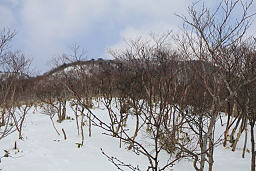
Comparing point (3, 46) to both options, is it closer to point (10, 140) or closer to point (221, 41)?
point (221, 41)

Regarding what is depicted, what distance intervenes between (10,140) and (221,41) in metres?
8.36

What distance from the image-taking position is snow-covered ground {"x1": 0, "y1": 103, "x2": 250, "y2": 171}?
5.19m

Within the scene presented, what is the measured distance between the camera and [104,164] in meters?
5.53

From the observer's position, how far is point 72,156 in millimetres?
6020

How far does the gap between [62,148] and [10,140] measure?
2467 millimetres

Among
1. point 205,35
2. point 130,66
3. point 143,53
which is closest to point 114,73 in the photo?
point 130,66

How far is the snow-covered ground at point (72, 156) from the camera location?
5.19 metres

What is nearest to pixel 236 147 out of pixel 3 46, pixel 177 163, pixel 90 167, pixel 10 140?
pixel 177 163

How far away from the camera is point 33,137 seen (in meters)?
7.97

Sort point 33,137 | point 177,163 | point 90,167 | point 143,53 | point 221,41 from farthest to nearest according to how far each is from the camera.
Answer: point 33,137 < point 143,53 < point 177,163 < point 90,167 < point 221,41

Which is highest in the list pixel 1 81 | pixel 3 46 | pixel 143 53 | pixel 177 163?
pixel 143 53

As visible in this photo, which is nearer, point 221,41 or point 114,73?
point 221,41

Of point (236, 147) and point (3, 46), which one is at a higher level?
point (3, 46)

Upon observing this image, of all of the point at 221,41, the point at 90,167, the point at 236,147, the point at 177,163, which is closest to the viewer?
the point at 221,41
